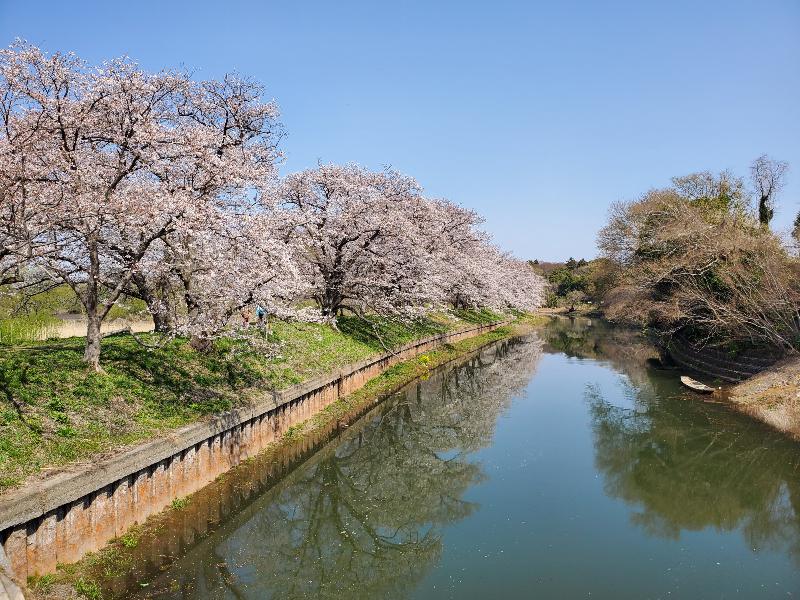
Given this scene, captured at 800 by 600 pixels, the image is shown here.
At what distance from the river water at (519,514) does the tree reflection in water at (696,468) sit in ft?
0.25

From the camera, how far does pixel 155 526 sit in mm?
12500

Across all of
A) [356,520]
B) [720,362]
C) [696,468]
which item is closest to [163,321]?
[356,520]

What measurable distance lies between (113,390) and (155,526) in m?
4.06

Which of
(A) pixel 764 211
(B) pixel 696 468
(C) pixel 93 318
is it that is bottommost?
(B) pixel 696 468

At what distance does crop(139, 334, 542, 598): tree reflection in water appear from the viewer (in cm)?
1171

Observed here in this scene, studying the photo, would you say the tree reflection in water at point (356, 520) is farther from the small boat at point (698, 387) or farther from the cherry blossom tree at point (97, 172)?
the small boat at point (698, 387)

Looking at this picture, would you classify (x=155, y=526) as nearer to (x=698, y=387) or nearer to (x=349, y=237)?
(x=349, y=237)

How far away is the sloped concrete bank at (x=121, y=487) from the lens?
30.7 feet

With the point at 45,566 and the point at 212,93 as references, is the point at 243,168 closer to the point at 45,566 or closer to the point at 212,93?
the point at 212,93

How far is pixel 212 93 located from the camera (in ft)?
76.0

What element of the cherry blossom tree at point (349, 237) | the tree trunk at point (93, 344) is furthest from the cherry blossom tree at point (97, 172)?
the cherry blossom tree at point (349, 237)

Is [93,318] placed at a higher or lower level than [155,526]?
higher

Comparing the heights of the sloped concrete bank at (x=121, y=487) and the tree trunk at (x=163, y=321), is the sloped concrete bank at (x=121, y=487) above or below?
below

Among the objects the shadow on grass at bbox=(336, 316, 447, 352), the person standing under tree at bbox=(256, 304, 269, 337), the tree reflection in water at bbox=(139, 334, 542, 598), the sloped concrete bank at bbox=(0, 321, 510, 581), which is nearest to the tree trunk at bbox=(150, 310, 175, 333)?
the person standing under tree at bbox=(256, 304, 269, 337)
